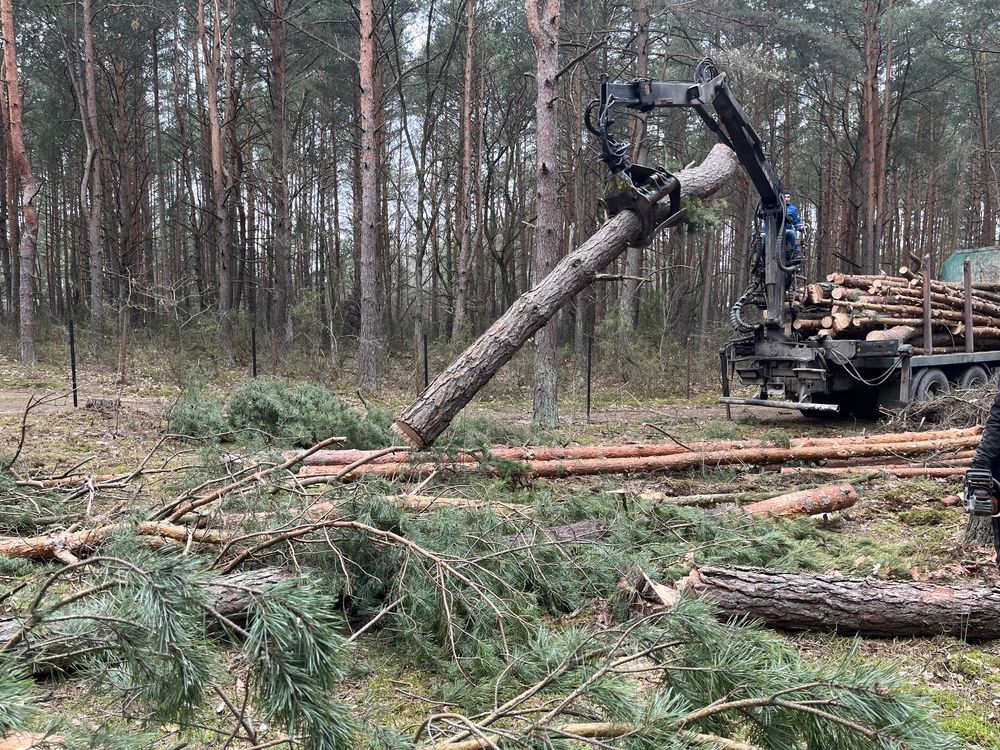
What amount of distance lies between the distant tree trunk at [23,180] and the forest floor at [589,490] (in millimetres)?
1085

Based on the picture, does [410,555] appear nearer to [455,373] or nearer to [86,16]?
[455,373]

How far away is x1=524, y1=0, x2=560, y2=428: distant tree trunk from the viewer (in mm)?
10250

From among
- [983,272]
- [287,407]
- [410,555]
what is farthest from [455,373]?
[983,272]

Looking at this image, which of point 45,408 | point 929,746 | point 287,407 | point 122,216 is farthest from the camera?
point 122,216

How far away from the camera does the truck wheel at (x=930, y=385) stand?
36.4ft

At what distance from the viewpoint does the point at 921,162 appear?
2864 cm

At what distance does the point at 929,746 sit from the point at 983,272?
612 inches

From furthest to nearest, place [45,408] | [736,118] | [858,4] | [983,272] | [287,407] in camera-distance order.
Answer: [858,4] → [983,272] → [45,408] → [736,118] → [287,407]

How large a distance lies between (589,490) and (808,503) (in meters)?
1.87

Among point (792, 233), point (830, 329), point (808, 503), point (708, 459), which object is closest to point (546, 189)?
point (792, 233)

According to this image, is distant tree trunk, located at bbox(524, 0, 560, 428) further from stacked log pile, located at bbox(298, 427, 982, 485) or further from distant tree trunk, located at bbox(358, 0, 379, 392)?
distant tree trunk, located at bbox(358, 0, 379, 392)

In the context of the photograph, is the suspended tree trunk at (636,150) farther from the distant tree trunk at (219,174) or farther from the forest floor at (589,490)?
the distant tree trunk at (219,174)

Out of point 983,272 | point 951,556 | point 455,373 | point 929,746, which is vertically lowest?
point 951,556

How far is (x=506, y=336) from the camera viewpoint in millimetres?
6484
